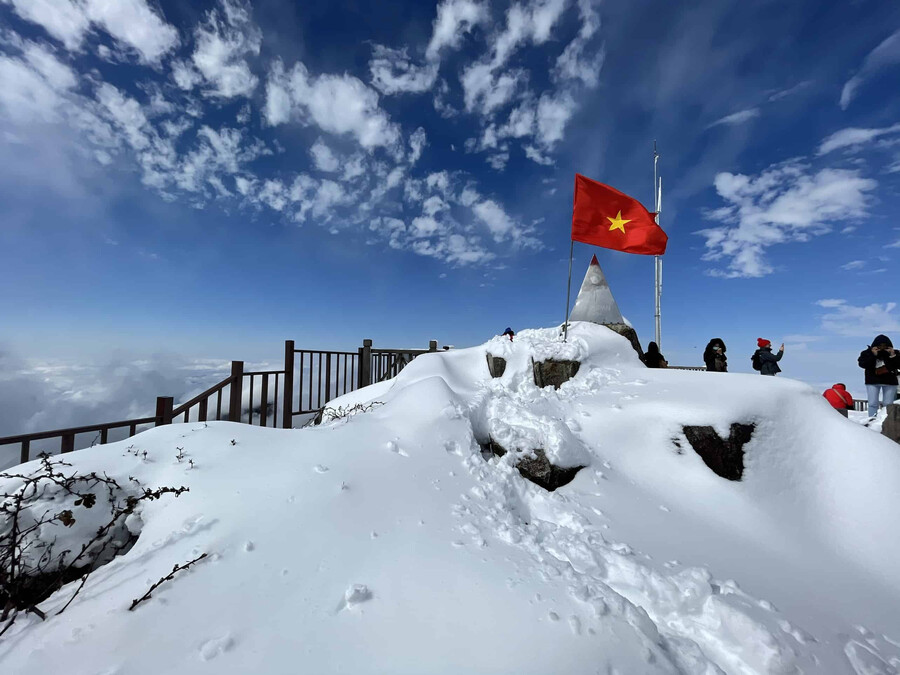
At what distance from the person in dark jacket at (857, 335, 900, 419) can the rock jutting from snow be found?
5330 mm

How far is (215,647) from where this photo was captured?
170 centimetres

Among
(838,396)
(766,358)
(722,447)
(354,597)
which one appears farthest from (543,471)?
(838,396)

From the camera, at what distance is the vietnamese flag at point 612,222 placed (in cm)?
666

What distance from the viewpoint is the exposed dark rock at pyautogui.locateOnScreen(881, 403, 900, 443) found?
19.5ft

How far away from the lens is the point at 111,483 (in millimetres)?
2814

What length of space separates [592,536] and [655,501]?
1240 mm

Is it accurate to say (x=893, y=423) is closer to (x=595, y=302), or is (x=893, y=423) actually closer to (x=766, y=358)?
(x=766, y=358)

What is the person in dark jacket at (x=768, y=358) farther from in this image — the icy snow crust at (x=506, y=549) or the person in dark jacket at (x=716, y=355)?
the icy snow crust at (x=506, y=549)

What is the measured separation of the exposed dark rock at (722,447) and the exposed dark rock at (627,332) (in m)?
2.96

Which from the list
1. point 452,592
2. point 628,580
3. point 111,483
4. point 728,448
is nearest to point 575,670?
point 452,592

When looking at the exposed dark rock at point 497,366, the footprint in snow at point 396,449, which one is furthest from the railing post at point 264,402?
the exposed dark rock at point 497,366

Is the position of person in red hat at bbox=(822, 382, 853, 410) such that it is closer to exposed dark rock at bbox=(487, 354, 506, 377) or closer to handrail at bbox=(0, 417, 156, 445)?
exposed dark rock at bbox=(487, 354, 506, 377)

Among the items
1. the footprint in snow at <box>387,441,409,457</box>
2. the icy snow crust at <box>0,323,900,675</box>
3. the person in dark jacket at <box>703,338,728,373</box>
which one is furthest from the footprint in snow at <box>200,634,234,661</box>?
the person in dark jacket at <box>703,338,728,373</box>

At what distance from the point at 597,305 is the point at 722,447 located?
414 centimetres
